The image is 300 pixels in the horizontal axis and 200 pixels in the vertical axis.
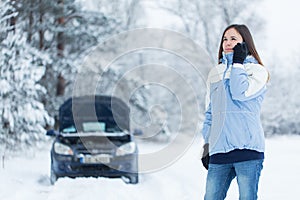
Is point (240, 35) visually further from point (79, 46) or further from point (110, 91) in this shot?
point (110, 91)

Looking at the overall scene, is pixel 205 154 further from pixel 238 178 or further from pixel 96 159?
pixel 96 159

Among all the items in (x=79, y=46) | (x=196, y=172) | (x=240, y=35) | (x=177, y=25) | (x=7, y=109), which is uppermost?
(x=177, y=25)

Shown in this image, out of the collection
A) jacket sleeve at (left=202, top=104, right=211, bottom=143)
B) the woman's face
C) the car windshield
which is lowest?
the car windshield

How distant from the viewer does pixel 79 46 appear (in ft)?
71.6

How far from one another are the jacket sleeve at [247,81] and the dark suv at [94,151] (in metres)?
5.79

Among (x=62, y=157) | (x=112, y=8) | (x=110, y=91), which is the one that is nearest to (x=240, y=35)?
(x=62, y=157)

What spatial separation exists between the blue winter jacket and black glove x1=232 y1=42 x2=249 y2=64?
0.05m

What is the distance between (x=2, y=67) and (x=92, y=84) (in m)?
Answer: 9.37

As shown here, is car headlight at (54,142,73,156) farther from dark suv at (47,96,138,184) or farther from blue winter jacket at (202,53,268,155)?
blue winter jacket at (202,53,268,155)

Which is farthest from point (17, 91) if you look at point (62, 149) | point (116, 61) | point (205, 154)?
point (116, 61)

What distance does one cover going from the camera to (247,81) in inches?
139

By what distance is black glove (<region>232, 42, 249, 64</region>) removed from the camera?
141 inches

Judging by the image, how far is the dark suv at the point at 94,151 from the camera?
9.01 meters

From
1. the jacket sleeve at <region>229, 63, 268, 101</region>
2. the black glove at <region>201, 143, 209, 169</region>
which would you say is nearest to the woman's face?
the jacket sleeve at <region>229, 63, 268, 101</region>
